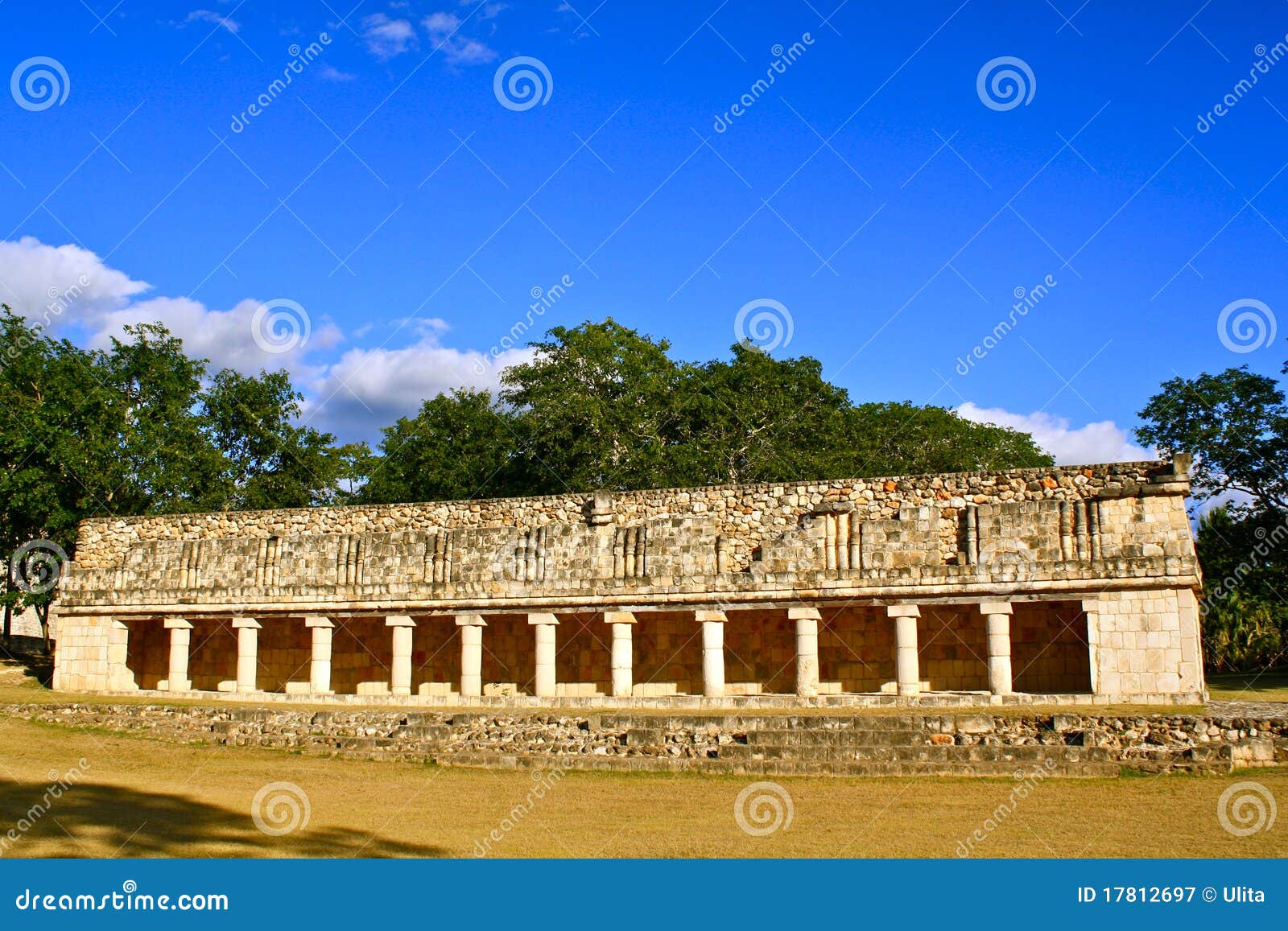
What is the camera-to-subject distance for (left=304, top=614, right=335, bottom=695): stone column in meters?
22.8

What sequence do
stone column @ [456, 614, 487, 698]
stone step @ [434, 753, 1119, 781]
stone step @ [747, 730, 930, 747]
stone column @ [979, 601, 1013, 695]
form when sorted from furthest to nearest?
stone column @ [456, 614, 487, 698] → stone column @ [979, 601, 1013, 695] → stone step @ [747, 730, 930, 747] → stone step @ [434, 753, 1119, 781]

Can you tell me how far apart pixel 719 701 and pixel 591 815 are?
25.8 ft

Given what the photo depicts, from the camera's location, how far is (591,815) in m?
11.7

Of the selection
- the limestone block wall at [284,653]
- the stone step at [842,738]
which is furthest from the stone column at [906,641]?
the limestone block wall at [284,653]

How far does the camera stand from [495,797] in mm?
12922

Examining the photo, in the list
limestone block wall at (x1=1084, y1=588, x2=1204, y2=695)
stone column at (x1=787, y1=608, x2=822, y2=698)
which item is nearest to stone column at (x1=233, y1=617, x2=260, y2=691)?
stone column at (x1=787, y1=608, x2=822, y2=698)

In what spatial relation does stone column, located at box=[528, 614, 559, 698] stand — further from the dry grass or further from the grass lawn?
the grass lawn

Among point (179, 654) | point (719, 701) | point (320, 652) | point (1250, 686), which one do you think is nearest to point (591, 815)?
point (719, 701)

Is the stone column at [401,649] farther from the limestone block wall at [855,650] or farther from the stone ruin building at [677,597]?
the limestone block wall at [855,650]

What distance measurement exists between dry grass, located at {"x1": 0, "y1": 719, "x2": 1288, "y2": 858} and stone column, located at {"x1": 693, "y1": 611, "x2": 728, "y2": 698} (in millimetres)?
6002

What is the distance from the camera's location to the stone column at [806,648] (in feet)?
63.8

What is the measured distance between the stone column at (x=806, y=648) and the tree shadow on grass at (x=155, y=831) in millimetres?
9860

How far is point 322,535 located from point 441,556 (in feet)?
10.0

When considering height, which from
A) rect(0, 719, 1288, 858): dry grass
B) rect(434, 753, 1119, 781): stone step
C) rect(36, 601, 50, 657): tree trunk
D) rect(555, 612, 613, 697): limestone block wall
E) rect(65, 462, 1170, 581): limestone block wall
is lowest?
Answer: rect(0, 719, 1288, 858): dry grass
